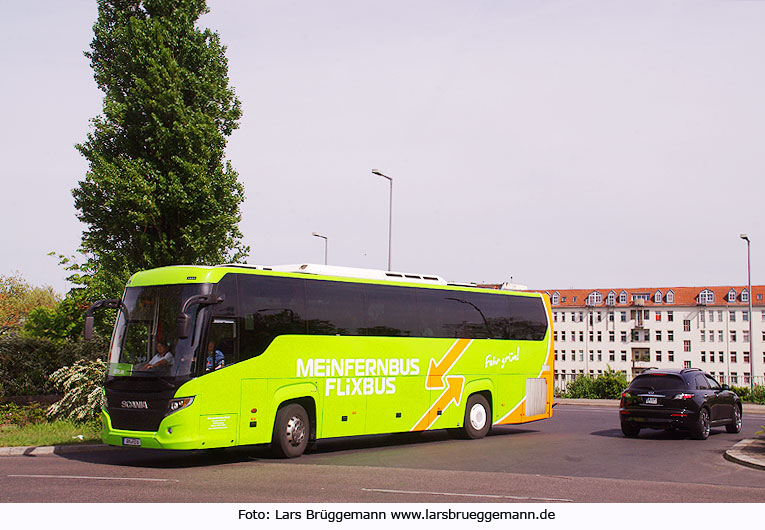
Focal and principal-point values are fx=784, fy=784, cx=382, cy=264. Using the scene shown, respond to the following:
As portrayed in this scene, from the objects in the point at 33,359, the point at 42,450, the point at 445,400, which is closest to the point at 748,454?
the point at 445,400

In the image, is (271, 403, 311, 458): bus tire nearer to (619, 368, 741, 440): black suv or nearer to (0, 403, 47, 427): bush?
(0, 403, 47, 427): bush

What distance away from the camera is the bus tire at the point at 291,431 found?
1431 cm

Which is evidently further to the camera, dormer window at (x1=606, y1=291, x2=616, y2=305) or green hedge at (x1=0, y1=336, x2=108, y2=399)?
dormer window at (x1=606, y1=291, x2=616, y2=305)

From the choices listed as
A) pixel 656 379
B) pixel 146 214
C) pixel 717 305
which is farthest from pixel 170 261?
pixel 717 305

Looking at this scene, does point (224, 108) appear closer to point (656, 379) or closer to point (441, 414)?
point (441, 414)

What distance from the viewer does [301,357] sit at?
14.9m

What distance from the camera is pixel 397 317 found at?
17047 millimetres

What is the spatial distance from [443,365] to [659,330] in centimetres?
12422

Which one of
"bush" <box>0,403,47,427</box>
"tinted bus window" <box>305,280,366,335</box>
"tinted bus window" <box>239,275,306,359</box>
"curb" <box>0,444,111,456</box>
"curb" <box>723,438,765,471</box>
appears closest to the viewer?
"curb" <box>723,438,765,471</box>

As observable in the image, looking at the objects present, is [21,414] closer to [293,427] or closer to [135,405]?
[135,405]

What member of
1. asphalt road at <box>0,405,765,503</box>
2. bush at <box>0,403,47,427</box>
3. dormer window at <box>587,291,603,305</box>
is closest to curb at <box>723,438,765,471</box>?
asphalt road at <box>0,405,765,503</box>

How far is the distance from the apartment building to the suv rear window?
344 feet

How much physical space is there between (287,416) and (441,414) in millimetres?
4662

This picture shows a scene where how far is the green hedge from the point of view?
68.1 feet
